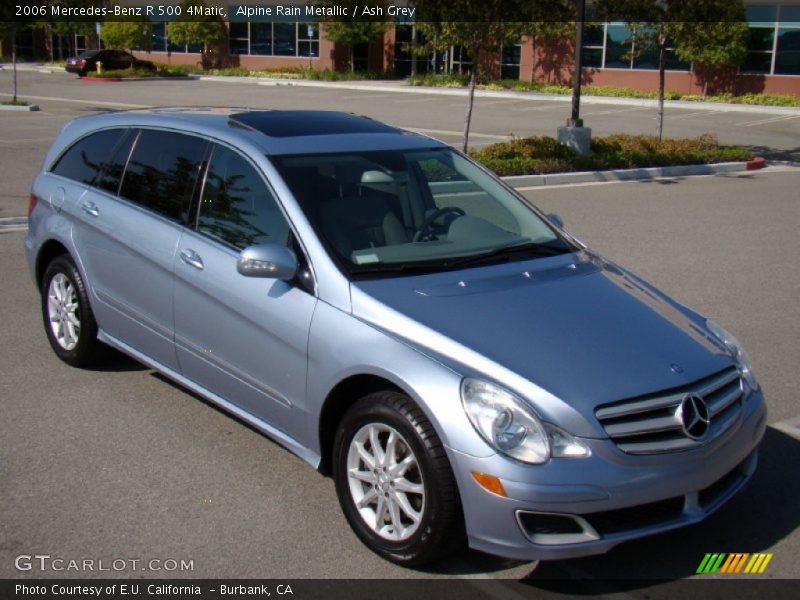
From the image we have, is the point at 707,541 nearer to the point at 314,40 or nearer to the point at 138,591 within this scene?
the point at 138,591

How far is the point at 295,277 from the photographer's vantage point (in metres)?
4.48

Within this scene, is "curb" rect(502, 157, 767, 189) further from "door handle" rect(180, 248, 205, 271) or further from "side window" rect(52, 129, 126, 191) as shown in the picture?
"door handle" rect(180, 248, 205, 271)

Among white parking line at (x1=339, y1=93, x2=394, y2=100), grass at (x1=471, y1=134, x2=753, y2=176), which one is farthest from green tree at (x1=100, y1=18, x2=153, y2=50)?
grass at (x1=471, y1=134, x2=753, y2=176)

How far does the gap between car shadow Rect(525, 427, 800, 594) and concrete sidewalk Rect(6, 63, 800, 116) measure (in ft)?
98.0

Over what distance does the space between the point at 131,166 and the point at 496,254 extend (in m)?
2.36

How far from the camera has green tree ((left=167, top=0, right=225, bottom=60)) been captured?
51.7 metres

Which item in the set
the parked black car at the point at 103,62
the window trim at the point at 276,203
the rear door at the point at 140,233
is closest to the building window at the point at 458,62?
the parked black car at the point at 103,62

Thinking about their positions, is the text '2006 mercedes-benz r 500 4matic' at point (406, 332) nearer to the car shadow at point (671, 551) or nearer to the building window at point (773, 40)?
the car shadow at point (671, 551)

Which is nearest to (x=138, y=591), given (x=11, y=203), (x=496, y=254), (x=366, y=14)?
(x=496, y=254)

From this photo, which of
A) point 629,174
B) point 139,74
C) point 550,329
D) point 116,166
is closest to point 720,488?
point 550,329

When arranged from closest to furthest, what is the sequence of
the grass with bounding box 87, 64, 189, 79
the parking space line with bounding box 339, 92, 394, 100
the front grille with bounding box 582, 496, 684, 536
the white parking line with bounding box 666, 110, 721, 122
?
the front grille with bounding box 582, 496, 684, 536
the white parking line with bounding box 666, 110, 721, 122
the parking space line with bounding box 339, 92, 394, 100
the grass with bounding box 87, 64, 189, 79

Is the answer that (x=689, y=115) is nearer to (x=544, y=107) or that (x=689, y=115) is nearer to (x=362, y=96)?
(x=544, y=107)

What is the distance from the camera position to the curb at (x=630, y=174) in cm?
1544

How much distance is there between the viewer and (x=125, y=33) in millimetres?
53281
